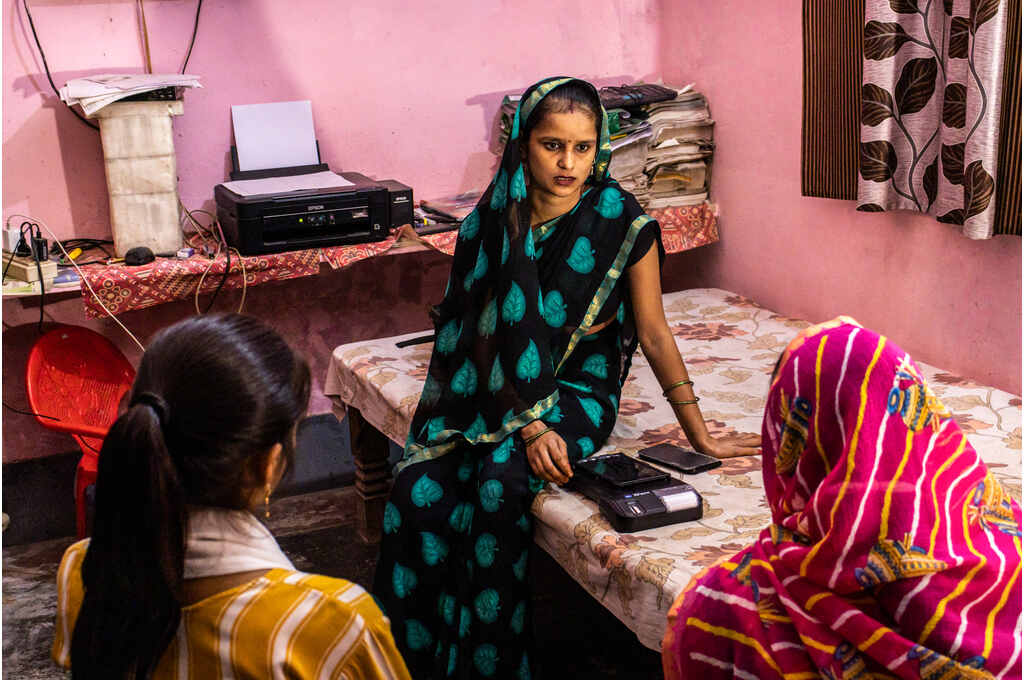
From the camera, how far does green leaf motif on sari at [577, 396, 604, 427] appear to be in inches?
89.7

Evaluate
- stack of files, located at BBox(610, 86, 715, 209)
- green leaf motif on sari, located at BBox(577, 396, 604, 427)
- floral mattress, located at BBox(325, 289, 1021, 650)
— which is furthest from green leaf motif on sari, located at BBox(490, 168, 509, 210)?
stack of files, located at BBox(610, 86, 715, 209)

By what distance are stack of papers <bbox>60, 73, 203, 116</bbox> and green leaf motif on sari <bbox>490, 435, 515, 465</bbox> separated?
149 cm

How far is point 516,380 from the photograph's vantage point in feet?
7.12

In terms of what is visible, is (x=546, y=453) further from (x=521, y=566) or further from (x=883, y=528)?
(x=883, y=528)

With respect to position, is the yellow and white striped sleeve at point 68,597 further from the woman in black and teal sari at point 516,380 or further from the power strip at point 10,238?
the power strip at point 10,238

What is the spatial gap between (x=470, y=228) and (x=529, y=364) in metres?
0.40

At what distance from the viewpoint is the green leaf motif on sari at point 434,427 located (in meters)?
2.23

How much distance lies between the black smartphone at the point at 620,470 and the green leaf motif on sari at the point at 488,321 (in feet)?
1.14

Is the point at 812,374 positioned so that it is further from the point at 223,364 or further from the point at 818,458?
the point at 223,364

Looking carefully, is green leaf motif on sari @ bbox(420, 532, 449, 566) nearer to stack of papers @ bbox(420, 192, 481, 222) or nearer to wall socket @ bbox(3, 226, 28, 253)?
stack of papers @ bbox(420, 192, 481, 222)

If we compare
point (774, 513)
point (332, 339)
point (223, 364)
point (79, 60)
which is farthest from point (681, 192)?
point (223, 364)

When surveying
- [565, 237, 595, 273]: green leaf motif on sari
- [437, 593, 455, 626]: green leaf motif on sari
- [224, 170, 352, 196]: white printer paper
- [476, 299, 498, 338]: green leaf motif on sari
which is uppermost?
[224, 170, 352, 196]: white printer paper

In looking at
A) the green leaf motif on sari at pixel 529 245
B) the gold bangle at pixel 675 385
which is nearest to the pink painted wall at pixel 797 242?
the gold bangle at pixel 675 385

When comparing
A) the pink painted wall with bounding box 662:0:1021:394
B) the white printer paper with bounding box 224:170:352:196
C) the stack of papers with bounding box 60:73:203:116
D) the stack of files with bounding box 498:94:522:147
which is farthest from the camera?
the stack of files with bounding box 498:94:522:147
